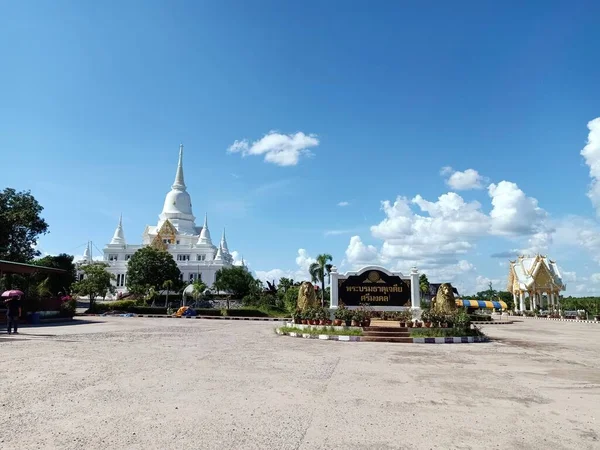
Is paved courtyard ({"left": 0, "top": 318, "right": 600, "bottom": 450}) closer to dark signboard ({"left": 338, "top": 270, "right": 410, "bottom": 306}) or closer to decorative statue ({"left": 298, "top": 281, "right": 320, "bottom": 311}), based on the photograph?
decorative statue ({"left": 298, "top": 281, "right": 320, "bottom": 311})

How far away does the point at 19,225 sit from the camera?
37.7 m

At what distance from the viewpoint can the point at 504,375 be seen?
885 centimetres

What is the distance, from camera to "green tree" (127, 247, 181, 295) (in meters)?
49.5

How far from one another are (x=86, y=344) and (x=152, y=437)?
31.7ft

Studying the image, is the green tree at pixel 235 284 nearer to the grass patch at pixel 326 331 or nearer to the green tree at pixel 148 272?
the green tree at pixel 148 272

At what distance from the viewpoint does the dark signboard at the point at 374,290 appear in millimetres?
22875

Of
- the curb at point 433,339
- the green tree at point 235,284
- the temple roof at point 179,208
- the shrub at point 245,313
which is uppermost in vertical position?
the temple roof at point 179,208

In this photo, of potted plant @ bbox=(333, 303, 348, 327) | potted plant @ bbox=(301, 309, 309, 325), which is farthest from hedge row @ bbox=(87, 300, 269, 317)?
potted plant @ bbox=(333, 303, 348, 327)

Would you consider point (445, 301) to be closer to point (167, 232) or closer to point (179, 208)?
point (167, 232)

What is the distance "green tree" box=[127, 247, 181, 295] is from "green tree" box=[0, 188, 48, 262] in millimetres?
11385

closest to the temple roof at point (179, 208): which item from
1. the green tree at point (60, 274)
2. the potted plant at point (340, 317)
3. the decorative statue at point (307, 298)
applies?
the green tree at point (60, 274)

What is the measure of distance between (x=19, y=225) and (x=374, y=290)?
105 feet

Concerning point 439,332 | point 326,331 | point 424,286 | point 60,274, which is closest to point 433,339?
point 439,332

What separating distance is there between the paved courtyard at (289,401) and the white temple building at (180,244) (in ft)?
181
